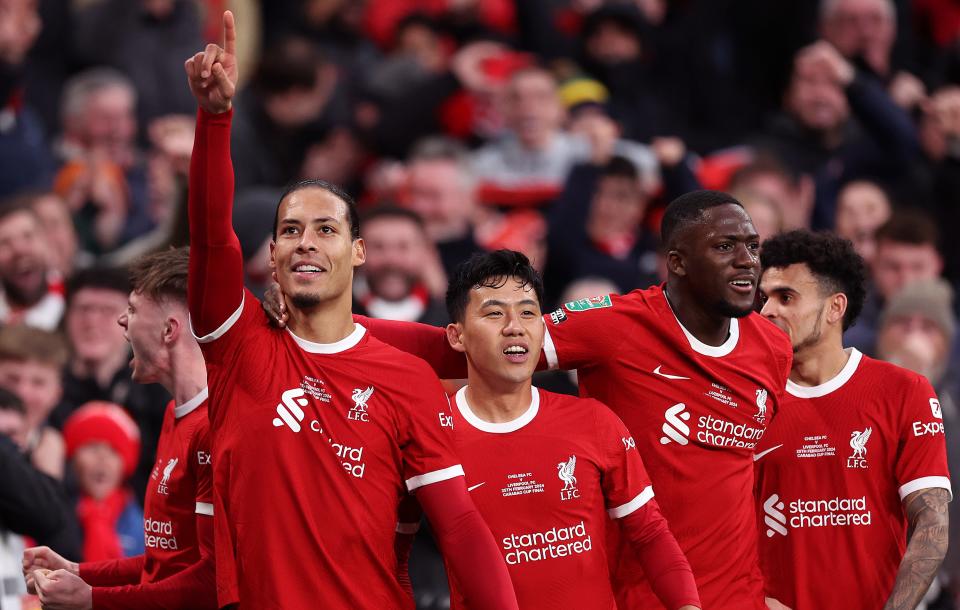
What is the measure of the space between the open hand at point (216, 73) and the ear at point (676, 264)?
72.3 inches

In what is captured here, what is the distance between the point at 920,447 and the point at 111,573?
120 inches

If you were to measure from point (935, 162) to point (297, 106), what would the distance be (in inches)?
181

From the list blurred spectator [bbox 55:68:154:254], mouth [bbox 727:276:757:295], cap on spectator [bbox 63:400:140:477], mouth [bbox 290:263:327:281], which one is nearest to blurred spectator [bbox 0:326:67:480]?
cap on spectator [bbox 63:400:140:477]

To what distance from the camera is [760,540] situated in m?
6.11

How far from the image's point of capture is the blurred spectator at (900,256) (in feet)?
Result: 31.7

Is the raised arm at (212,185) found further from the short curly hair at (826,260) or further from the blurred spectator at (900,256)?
the blurred spectator at (900,256)

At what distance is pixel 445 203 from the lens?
10188 mm

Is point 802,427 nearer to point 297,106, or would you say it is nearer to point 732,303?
point 732,303

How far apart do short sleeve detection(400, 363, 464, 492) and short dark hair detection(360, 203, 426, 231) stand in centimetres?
377

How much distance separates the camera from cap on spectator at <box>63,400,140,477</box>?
8.18 metres

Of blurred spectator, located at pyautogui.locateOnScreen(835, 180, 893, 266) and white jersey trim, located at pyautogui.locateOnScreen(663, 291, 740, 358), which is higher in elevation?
blurred spectator, located at pyautogui.locateOnScreen(835, 180, 893, 266)

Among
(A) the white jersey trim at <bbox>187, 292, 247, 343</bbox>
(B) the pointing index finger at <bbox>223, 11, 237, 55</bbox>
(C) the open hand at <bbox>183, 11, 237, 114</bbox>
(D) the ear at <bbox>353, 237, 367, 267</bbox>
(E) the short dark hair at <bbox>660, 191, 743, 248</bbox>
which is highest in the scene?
(B) the pointing index finger at <bbox>223, 11, 237, 55</bbox>

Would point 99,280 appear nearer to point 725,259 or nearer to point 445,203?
point 445,203

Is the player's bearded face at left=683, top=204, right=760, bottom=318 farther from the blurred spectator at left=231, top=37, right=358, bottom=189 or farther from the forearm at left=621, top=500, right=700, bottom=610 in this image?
the blurred spectator at left=231, top=37, right=358, bottom=189
